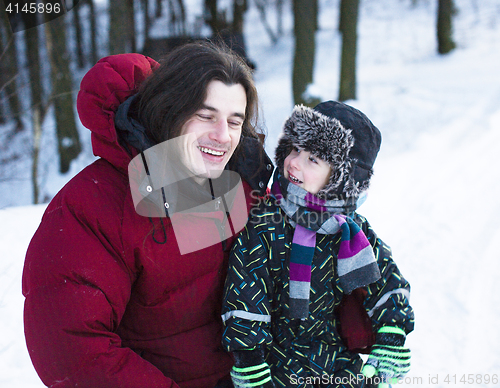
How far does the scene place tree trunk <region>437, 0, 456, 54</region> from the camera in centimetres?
1155

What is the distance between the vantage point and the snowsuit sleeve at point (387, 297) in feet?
6.47

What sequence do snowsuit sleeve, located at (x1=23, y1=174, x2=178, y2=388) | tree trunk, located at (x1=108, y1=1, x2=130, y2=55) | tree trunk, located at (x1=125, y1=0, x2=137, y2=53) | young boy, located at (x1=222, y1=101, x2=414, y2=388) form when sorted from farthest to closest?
tree trunk, located at (x1=125, y1=0, x2=137, y2=53)
tree trunk, located at (x1=108, y1=1, x2=130, y2=55)
young boy, located at (x1=222, y1=101, x2=414, y2=388)
snowsuit sleeve, located at (x1=23, y1=174, x2=178, y2=388)

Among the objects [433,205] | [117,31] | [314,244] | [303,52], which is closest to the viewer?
[314,244]

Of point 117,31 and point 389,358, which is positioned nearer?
point 389,358

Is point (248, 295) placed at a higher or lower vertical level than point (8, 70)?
lower

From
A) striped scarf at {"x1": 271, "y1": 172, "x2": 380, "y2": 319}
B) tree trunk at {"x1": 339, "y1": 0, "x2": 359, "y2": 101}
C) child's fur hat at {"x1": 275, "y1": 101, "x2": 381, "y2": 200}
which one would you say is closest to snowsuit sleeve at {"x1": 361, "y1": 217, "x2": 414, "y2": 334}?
striped scarf at {"x1": 271, "y1": 172, "x2": 380, "y2": 319}

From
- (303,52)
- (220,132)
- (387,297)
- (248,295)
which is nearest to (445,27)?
(303,52)

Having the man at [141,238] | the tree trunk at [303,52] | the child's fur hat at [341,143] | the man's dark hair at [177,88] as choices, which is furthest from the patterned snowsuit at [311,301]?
the tree trunk at [303,52]

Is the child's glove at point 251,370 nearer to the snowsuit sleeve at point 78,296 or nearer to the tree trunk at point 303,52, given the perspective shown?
the snowsuit sleeve at point 78,296

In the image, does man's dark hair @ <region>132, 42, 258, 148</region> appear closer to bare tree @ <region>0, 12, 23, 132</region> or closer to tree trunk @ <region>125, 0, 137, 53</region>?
bare tree @ <region>0, 12, 23, 132</region>

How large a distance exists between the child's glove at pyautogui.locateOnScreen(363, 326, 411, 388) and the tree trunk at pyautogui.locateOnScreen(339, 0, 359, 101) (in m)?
7.59

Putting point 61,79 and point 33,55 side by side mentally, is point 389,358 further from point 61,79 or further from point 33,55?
point 33,55

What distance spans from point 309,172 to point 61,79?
22.7 feet

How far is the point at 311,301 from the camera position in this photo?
1.99m
